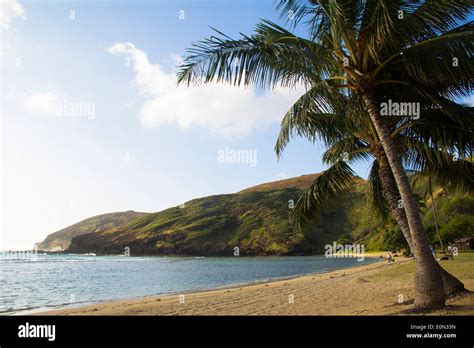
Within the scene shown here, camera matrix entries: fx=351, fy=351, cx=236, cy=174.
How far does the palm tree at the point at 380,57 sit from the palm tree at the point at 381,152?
34.4 inches

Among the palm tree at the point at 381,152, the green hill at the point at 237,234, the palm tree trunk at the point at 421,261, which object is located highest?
the palm tree at the point at 381,152

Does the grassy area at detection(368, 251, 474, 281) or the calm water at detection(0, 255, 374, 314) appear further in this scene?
the calm water at detection(0, 255, 374, 314)

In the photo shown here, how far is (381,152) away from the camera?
10.9 metres

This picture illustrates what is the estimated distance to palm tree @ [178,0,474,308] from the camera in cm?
847

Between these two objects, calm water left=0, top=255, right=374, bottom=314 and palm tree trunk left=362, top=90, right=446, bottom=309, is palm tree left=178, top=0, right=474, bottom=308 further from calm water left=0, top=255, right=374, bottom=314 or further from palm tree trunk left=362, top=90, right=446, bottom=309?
A: calm water left=0, top=255, right=374, bottom=314

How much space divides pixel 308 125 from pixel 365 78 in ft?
11.6

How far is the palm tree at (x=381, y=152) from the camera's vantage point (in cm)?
1052

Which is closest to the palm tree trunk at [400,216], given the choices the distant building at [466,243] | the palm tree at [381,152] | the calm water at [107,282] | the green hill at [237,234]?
the palm tree at [381,152]

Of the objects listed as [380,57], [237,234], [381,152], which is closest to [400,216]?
[381,152]

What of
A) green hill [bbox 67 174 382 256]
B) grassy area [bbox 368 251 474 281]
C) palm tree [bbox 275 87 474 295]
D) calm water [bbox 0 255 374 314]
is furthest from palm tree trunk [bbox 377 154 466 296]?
green hill [bbox 67 174 382 256]

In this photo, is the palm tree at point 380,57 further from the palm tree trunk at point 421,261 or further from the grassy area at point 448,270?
the grassy area at point 448,270

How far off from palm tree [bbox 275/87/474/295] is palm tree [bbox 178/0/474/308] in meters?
0.87

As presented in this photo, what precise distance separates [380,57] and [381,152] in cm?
287
